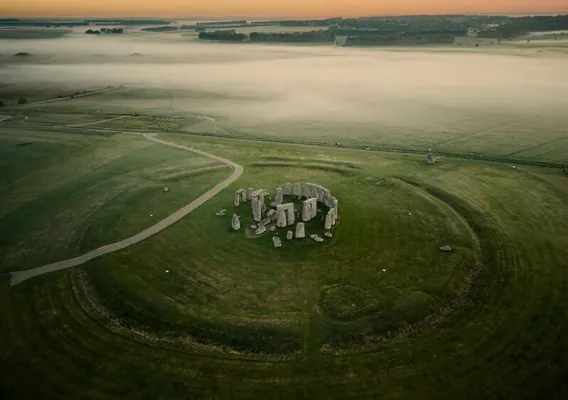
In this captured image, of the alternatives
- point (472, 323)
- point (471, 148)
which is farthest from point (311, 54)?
point (472, 323)

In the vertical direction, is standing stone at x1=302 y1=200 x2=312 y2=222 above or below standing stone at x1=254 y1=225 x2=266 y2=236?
above

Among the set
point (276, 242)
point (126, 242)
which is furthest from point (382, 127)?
point (126, 242)

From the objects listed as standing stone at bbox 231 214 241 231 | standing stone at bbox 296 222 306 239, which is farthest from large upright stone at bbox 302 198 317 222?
standing stone at bbox 231 214 241 231

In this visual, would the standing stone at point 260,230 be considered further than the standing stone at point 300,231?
Yes

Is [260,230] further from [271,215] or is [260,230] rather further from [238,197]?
[238,197]

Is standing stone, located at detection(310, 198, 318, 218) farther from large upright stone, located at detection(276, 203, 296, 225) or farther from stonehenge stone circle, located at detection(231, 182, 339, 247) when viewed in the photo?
large upright stone, located at detection(276, 203, 296, 225)

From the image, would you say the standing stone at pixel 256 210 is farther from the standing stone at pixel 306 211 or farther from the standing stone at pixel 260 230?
the standing stone at pixel 306 211

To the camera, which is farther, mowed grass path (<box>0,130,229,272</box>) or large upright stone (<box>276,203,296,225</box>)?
large upright stone (<box>276,203,296,225</box>)

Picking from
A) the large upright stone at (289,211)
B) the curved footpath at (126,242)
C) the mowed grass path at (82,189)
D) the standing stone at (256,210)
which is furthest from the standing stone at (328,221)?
the mowed grass path at (82,189)
